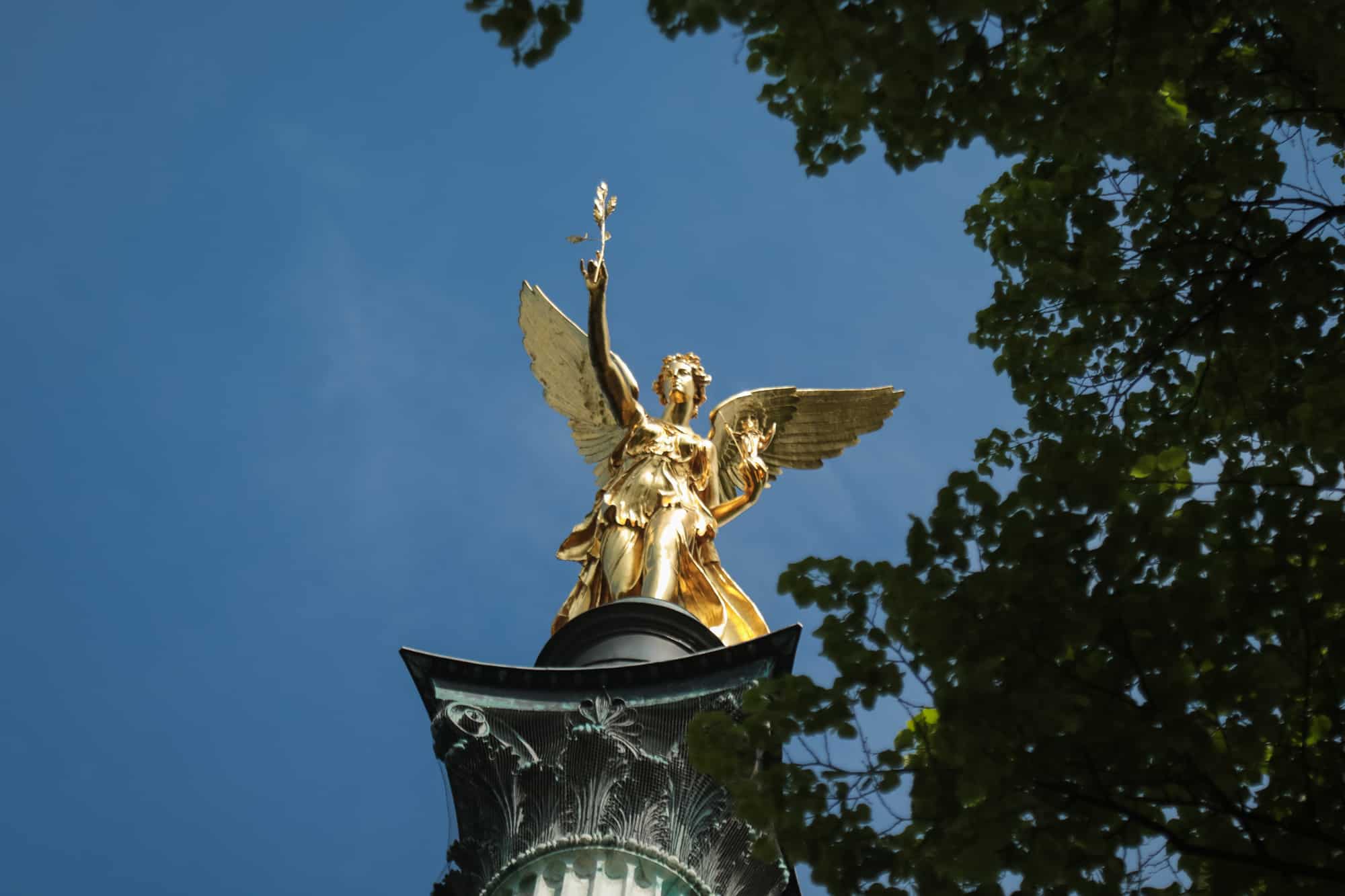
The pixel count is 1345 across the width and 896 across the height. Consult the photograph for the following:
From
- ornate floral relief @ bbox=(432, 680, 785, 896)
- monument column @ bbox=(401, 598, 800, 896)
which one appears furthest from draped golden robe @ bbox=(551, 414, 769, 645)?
ornate floral relief @ bbox=(432, 680, 785, 896)

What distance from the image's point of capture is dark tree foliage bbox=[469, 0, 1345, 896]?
7609mm

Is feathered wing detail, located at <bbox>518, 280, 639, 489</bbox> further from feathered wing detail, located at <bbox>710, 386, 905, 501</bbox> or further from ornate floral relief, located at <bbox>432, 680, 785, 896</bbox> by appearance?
ornate floral relief, located at <bbox>432, 680, 785, 896</bbox>

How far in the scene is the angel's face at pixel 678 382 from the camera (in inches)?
813

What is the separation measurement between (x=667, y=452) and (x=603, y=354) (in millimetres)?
1462

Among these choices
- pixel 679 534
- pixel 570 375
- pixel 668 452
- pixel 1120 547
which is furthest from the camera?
pixel 570 375

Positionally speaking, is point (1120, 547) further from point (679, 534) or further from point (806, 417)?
point (806, 417)

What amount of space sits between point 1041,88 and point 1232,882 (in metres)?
4.72

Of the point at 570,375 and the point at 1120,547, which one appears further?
the point at 570,375

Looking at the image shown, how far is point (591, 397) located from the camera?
21.8 meters

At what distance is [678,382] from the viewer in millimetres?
20750

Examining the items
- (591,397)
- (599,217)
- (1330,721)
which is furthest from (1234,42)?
(591,397)

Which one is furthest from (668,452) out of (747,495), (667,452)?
(747,495)

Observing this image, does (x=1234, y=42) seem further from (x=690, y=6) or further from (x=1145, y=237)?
(x=690, y=6)

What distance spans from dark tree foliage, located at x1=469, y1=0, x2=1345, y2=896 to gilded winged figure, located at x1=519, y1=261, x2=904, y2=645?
8.17 metres
